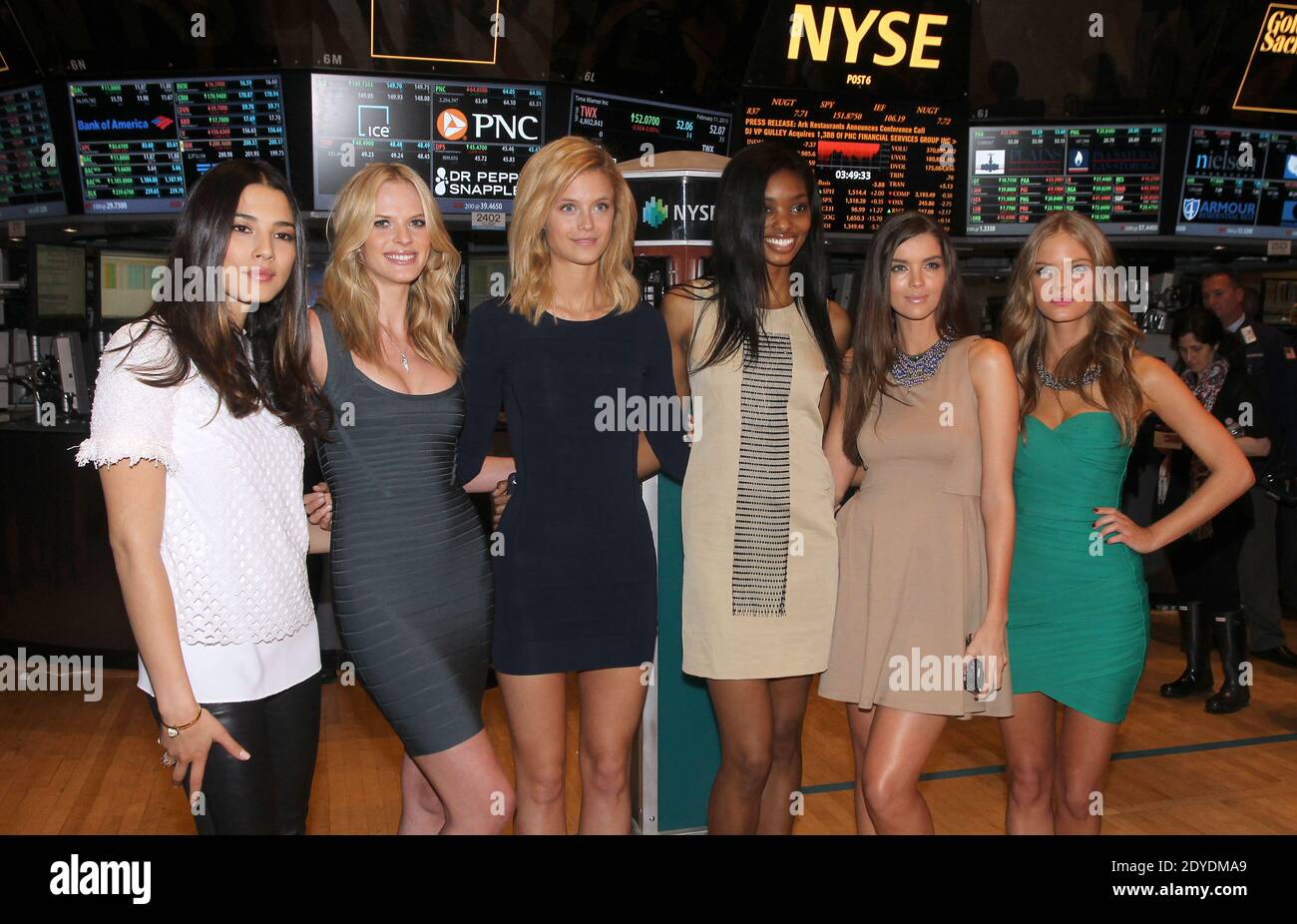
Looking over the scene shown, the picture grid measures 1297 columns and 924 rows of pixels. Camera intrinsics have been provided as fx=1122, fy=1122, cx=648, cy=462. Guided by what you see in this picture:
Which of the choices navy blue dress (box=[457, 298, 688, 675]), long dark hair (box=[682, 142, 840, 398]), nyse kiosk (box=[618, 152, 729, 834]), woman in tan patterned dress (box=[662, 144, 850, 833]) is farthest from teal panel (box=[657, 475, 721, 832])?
navy blue dress (box=[457, 298, 688, 675])

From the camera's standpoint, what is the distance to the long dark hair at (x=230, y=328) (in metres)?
1.73

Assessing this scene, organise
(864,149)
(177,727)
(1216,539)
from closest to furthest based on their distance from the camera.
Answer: (177,727) < (1216,539) < (864,149)

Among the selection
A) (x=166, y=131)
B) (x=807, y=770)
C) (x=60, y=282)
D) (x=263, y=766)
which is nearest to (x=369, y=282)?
(x=263, y=766)

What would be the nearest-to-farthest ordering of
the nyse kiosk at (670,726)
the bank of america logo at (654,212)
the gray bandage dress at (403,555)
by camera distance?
the gray bandage dress at (403,555) < the nyse kiosk at (670,726) < the bank of america logo at (654,212)

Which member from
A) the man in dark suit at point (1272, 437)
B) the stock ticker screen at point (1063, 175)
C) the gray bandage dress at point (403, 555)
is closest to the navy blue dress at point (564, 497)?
the gray bandage dress at point (403, 555)

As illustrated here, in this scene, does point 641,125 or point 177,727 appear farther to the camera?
point 641,125

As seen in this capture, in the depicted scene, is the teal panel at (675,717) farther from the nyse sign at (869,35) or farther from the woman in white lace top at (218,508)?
the nyse sign at (869,35)

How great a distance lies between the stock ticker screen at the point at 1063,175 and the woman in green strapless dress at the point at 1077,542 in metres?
3.76

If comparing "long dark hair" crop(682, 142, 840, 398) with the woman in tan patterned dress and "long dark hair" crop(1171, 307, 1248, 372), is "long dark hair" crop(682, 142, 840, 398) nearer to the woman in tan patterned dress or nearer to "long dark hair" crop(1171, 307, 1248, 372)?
the woman in tan patterned dress

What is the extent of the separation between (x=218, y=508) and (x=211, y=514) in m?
0.01

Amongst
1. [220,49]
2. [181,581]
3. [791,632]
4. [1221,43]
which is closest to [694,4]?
[220,49]

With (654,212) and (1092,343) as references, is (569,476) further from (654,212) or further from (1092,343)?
(654,212)

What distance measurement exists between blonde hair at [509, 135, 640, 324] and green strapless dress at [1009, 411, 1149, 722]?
0.95m

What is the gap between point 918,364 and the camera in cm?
240
